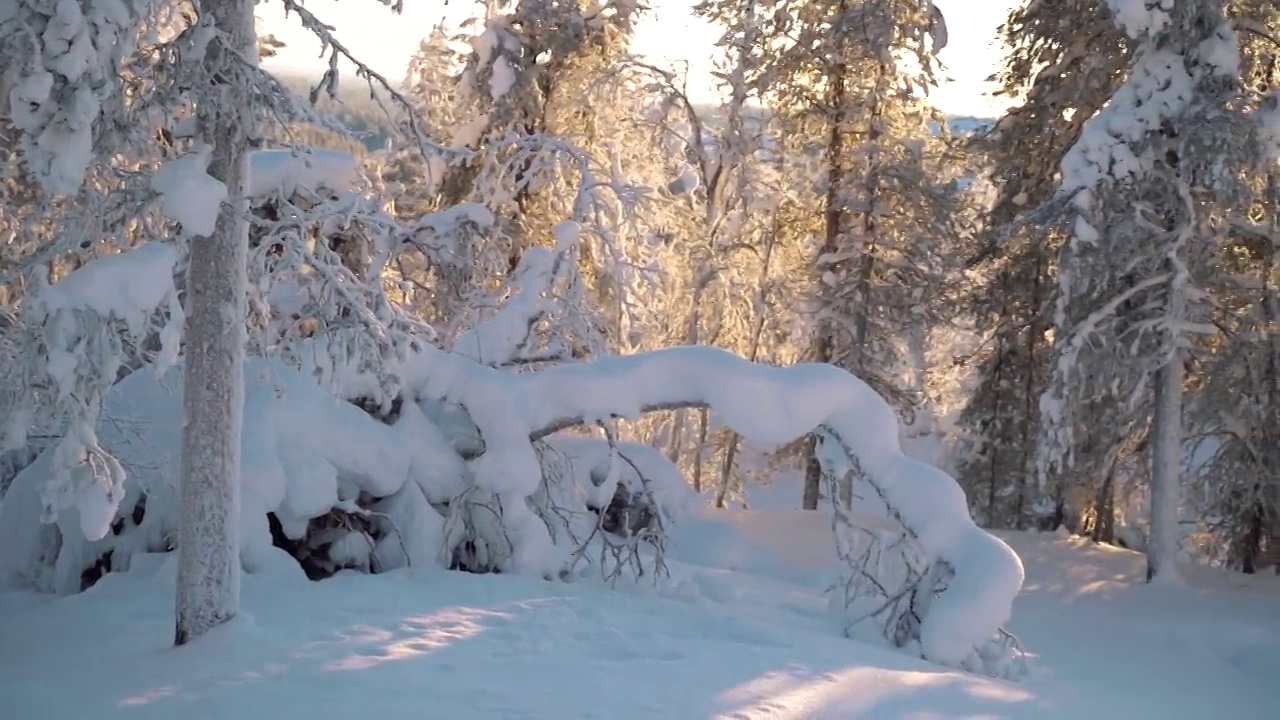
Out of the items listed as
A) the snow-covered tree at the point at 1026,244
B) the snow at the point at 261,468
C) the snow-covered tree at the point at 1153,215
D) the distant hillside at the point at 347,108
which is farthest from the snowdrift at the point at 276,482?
the snow-covered tree at the point at 1026,244

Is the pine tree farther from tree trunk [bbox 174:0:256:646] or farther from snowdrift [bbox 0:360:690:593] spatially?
tree trunk [bbox 174:0:256:646]

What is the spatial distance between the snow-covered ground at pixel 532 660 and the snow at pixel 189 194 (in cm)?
266

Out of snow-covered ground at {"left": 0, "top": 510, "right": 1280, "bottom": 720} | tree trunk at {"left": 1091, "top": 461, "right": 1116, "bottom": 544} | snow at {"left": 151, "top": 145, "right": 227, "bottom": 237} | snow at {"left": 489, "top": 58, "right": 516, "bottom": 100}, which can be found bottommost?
snow-covered ground at {"left": 0, "top": 510, "right": 1280, "bottom": 720}

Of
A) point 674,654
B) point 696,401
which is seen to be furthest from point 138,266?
point 696,401

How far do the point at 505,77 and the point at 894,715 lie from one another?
1311 centimetres

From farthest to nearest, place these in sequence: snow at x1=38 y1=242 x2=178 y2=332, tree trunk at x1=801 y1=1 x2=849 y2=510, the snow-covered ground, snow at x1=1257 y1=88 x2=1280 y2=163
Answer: tree trunk at x1=801 y1=1 x2=849 y2=510 → snow at x1=1257 y1=88 x2=1280 y2=163 → the snow-covered ground → snow at x1=38 y1=242 x2=178 y2=332

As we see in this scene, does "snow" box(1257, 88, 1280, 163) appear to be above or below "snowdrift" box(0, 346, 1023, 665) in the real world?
above

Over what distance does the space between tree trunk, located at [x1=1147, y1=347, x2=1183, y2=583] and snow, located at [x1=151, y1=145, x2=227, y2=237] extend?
13.2 m

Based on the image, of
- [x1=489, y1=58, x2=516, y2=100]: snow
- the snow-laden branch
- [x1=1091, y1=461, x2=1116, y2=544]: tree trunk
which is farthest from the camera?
[x1=1091, y1=461, x2=1116, y2=544]: tree trunk

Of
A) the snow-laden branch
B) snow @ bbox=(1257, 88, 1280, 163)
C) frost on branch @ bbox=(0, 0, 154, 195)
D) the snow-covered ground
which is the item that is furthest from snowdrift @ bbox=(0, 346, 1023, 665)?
snow @ bbox=(1257, 88, 1280, 163)

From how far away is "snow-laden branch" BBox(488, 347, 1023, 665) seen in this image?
32.6 feet

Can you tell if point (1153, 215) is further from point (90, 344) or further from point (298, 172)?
point (90, 344)

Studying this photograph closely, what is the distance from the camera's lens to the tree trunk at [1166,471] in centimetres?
1588

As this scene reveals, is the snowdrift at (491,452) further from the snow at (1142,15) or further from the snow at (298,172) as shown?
the snow at (1142,15)
